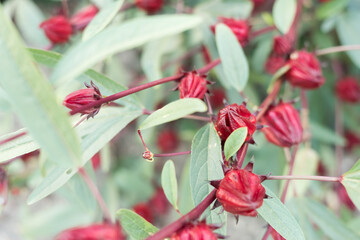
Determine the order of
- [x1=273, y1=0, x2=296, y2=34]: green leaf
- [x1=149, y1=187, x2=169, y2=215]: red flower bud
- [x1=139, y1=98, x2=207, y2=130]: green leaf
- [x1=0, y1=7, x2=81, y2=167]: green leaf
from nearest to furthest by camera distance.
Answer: [x1=0, y1=7, x2=81, y2=167]: green leaf → [x1=139, y1=98, x2=207, y2=130]: green leaf → [x1=273, y1=0, x2=296, y2=34]: green leaf → [x1=149, y1=187, x2=169, y2=215]: red flower bud

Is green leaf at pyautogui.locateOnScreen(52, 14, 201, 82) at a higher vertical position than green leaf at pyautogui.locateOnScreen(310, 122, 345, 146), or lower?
higher

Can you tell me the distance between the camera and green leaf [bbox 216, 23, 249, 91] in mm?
522

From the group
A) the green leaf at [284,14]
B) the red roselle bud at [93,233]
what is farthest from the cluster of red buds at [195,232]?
the green leaf at [284,14]

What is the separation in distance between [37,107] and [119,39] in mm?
79

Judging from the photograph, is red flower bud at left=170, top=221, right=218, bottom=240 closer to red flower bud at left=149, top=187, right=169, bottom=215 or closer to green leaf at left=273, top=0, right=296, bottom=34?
green leaf at left=273, top=0, right=296, bottom=34

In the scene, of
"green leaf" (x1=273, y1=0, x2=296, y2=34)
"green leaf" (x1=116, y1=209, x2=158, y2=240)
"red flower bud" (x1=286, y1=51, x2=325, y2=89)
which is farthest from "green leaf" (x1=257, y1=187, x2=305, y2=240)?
"green leaf" (x1=273, y1=0, x2=296, y2=34)

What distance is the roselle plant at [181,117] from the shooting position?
0.30 m

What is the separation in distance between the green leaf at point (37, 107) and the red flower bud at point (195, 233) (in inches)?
5.2

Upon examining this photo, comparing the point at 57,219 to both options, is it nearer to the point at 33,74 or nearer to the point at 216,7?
the point at 216,7

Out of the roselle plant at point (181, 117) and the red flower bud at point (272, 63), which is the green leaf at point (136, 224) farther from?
the red flower bud at point (272, 63)

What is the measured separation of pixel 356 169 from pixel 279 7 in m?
0.30

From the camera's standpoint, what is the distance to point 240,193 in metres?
0.36

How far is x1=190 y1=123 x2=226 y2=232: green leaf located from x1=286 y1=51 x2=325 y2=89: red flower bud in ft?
0.65

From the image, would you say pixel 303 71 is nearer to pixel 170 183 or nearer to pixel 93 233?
pixel 170 183
